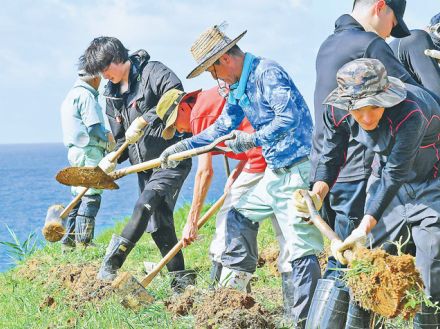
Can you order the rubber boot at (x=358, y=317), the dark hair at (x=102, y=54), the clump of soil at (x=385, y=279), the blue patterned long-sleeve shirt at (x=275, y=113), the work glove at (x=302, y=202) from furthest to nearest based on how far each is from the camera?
the dark hair at (x=102, y=54), the blue patterned long-sleeve shirt at (x=275, y=113), the work glove at (x=302, y=202), the rubber boot at (x=358, y=317), the clump of soil at (x=385, y=279)

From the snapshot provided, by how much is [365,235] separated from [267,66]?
1646mm

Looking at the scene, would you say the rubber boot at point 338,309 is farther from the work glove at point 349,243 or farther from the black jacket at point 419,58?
the black jacket at point 419,58

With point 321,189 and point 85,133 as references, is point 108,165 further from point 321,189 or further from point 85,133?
point 321,189

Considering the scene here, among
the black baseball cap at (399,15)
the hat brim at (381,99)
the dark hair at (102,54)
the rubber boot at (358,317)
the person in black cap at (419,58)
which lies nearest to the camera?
the hat brim at (381,99)

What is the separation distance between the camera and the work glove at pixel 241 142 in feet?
19.7

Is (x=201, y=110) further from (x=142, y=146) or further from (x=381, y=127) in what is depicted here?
(x=381, y=127)

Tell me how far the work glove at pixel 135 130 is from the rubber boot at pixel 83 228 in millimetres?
2255

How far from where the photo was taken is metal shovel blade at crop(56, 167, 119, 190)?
7.59 meters

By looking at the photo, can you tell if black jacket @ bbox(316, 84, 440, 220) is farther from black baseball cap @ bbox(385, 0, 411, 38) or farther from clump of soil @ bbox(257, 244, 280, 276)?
clump of soil @ bbox(257, 244, 280, 276)

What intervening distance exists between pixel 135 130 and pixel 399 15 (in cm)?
265

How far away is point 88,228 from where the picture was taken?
9.75 metres

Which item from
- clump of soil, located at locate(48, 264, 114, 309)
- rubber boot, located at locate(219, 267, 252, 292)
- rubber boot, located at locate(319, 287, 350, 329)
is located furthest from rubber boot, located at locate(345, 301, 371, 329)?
clump of soil, located at locate(48, 264, 114, 309)

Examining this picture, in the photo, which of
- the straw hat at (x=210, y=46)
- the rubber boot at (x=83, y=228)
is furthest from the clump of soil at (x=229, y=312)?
the rubber boot at (x=83, y=228)

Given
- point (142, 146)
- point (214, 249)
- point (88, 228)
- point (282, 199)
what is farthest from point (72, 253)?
point (282, 199)
